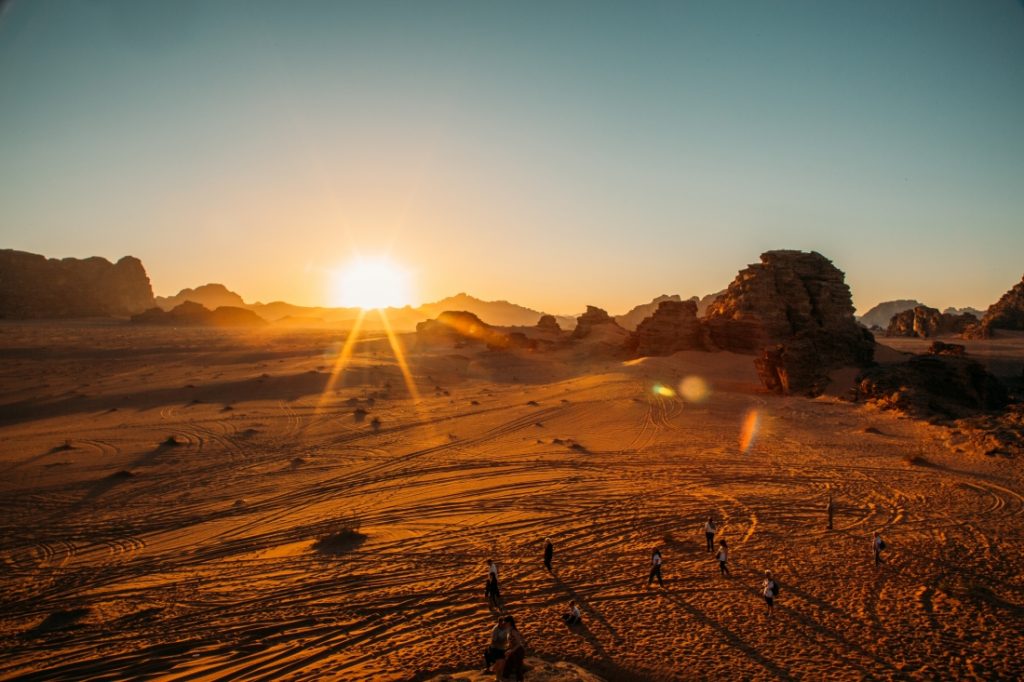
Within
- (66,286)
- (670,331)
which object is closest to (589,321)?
(670,331)

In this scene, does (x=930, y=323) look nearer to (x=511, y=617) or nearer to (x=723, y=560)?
(x=723, y=560)

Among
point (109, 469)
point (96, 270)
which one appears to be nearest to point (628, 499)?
point (109, 469)

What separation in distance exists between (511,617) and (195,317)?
393ft

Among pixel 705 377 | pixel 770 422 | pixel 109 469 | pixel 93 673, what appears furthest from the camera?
pixel 705 377

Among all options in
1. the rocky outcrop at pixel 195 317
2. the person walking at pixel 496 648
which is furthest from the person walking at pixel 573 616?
the rocky outcrop at pixel 195 317

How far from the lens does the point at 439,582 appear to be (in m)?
13.7

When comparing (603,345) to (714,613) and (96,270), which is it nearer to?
(714,613)

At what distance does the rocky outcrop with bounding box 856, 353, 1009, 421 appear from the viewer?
29922mm

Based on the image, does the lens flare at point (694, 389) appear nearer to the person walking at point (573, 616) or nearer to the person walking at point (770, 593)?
the person walking at point (770, 593)

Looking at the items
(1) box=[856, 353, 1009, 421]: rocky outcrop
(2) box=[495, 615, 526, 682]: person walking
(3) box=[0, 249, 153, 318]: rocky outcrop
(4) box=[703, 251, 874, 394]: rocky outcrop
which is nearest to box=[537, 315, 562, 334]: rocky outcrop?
(4) box=[703, 251, 874, 394]: rocky outcrop

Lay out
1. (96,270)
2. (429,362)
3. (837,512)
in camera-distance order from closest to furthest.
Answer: (837,512) → (429,362) → (96,270)

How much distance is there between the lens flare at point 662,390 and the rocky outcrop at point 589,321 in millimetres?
32813

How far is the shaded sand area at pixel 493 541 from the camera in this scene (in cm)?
1084

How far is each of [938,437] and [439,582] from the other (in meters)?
26.8
